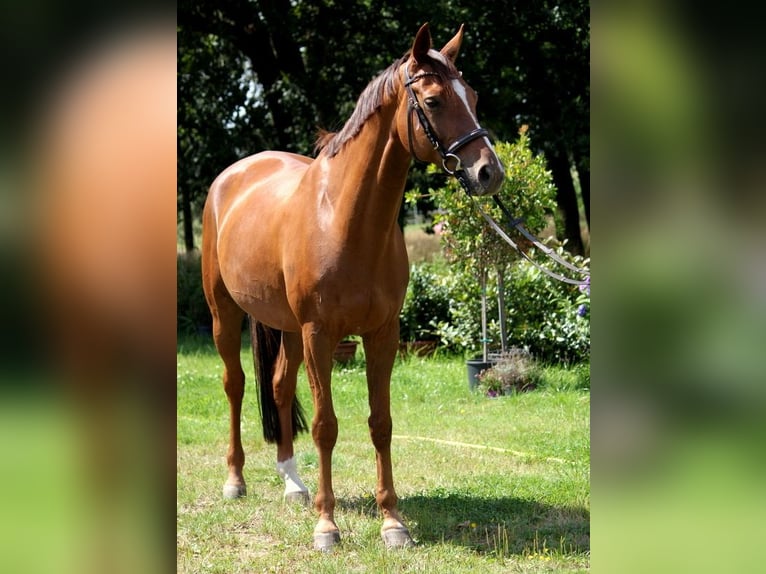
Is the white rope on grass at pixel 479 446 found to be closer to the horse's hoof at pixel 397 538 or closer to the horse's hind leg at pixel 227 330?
the horse's hind leg at pixel 227 330

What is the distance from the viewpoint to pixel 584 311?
26.9ft

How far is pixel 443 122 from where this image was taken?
330cm

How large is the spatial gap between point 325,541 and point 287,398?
1308mm

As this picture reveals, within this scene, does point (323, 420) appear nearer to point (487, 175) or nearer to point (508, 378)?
point (487, 175)

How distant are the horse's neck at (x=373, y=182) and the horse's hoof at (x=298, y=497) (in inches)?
72.3

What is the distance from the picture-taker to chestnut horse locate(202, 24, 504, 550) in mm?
3330

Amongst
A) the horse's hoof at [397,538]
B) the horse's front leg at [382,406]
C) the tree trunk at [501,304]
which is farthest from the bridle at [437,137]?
the tree trunk at [501,304]

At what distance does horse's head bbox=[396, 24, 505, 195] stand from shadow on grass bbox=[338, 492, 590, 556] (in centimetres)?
180

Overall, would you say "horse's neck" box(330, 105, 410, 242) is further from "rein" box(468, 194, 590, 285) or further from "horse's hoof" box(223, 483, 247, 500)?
"horse's hoof" box(223, 483, 247, 500)

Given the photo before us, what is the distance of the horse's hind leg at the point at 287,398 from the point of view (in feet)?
15.8
